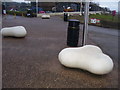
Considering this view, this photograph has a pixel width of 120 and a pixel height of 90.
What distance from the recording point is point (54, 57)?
185 inches

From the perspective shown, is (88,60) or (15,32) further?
(15,32)

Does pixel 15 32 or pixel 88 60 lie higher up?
pixel 15 32

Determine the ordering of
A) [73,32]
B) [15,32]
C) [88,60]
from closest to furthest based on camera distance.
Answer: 1. [88,60]
2. [73,32]
3. [15,32]

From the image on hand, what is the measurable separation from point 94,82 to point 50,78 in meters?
1.07

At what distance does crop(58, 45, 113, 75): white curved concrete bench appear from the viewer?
3.25m

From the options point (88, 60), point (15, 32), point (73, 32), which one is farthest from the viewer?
point (15, 32)

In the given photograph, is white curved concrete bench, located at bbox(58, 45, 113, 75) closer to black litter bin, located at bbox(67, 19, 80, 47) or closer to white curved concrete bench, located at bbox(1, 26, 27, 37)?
black litter bin, located at bbox(67, 19, 80, 47)

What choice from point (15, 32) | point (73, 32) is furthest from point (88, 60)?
point (15, 32)

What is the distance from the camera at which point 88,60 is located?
3436 mm

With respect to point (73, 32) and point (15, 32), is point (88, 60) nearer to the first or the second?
point (73, 32)

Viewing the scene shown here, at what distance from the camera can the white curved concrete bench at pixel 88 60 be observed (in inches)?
128

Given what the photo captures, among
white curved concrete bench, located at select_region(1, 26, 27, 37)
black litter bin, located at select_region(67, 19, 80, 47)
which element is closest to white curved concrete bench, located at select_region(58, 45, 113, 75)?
black litter bin, located at select_region(67, 19, 80, 47)

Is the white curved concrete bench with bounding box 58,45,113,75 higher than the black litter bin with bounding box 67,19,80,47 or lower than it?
lower

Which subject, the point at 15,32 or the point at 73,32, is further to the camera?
the point at 15,32
